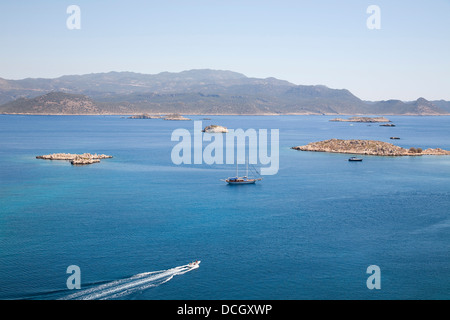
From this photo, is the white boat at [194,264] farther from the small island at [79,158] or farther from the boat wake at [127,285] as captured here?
the small island at [79,158]

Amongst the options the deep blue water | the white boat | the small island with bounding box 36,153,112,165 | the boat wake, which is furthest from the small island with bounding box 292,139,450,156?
the boat wake

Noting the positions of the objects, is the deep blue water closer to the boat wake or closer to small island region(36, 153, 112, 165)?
the boat wake

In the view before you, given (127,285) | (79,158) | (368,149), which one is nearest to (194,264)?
(127,285)

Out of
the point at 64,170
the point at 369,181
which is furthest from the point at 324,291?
the point at 64,170

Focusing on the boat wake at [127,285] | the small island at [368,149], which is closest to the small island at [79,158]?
the small island at [368,149]

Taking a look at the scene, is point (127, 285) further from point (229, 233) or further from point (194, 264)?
point (229, 233)
